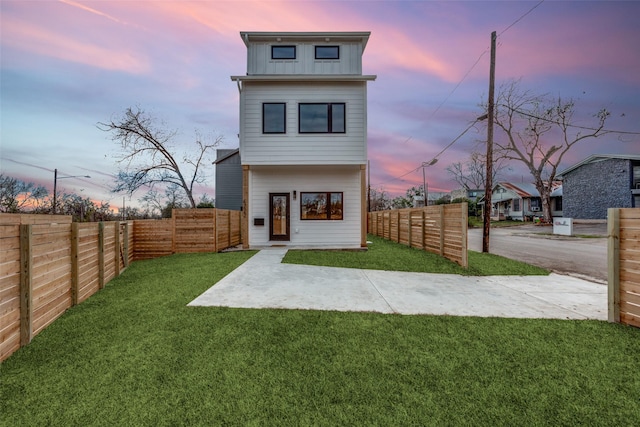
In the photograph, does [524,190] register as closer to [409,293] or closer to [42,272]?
[409,293]

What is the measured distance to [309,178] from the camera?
1162 centimetres

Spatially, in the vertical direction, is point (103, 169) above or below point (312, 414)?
above

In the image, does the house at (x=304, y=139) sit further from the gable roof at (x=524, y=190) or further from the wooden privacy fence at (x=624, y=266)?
the gable roof at (x=524, y=190)

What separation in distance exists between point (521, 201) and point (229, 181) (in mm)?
37617

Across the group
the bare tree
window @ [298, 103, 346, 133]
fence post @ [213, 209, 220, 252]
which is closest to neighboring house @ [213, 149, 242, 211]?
fence post @ [213, 209, 220, 252]

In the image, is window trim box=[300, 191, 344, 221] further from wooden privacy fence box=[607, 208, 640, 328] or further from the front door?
wooden privacy fence box=[607, 208, 640, 328]

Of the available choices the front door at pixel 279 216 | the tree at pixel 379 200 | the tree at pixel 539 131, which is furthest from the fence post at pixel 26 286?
A: the tree at pixel 379 200

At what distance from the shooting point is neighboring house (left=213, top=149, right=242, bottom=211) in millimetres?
19750

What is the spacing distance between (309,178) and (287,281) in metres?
6.48

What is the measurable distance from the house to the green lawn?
7.74 meters

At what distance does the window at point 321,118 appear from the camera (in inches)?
435

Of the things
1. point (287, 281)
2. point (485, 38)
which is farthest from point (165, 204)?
point (485, 38)

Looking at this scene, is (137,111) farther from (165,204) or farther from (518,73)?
(518,73)

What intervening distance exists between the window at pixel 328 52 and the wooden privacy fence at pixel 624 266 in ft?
35.8
